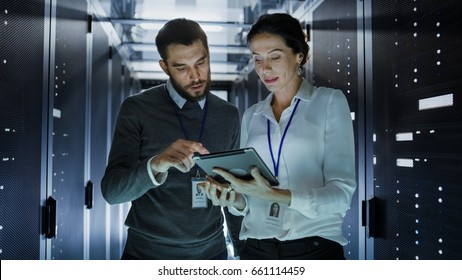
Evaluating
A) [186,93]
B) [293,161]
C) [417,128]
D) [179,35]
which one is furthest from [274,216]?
[179,35]

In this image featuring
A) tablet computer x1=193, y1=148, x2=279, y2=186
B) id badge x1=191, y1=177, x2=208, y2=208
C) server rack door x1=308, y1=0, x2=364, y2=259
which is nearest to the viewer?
tablet computer x1=193, y1=148, x2=279, y2=186

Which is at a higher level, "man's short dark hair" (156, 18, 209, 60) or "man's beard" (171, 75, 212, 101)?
"man's short dark hair" (156, 18, 209, 60)

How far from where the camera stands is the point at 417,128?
3.70 feet

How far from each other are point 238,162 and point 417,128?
1.64 feet

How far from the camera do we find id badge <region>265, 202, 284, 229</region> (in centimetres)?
104

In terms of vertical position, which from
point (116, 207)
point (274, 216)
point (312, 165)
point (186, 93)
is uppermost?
point (186, 93)

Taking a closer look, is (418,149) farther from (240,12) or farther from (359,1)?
(240,12)

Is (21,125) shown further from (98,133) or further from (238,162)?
(98,133)

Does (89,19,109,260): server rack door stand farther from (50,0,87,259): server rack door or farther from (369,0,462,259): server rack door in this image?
(369,0,462,259): server rack door

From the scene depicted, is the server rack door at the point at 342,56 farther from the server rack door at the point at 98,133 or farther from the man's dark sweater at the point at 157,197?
the server rack door at the point at 98,133

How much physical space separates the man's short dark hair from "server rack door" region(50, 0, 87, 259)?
1.52ft

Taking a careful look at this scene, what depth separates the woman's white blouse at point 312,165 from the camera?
3.24 ft

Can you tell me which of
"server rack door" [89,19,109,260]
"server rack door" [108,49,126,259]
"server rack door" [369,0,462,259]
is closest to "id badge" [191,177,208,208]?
"server rack door" [369,0,462,259]

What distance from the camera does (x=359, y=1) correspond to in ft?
4.97
